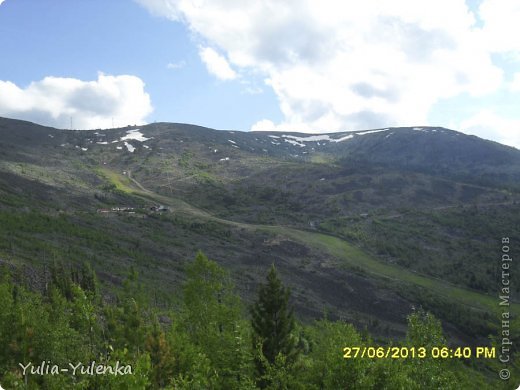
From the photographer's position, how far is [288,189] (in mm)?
160000

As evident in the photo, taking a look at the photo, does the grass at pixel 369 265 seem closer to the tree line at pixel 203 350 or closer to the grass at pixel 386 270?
the grass at pixel 386 270

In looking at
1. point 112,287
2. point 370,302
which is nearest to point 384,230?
point 370,302

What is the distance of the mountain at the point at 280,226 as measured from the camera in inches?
2849

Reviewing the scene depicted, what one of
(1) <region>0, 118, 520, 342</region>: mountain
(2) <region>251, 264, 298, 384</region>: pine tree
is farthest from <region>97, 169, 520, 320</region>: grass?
(2) <region>251, 264, 298, 384</region>: pine tree

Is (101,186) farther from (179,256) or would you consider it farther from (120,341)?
(120,341)

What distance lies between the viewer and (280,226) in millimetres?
118375

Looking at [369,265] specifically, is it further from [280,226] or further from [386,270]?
[280,226]

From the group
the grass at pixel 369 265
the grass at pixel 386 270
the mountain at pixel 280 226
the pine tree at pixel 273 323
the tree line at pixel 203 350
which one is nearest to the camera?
the tree line at pixel 203 350

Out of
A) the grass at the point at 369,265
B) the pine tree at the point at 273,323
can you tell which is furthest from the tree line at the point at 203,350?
the grass at the point at 369,265

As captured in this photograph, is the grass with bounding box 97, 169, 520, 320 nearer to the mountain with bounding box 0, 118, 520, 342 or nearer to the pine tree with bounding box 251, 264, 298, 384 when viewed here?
the mountain with bounding box 0, 118, 520, 342

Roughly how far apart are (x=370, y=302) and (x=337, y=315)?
10532 millimetres

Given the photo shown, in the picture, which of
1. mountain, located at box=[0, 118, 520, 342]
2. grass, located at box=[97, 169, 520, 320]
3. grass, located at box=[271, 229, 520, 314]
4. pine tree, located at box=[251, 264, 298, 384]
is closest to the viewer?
pine tree, located at box=[251, 264, 298, 384]

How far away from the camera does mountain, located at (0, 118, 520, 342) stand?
237ft

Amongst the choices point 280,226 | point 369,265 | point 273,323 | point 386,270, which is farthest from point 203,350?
point 280,226
